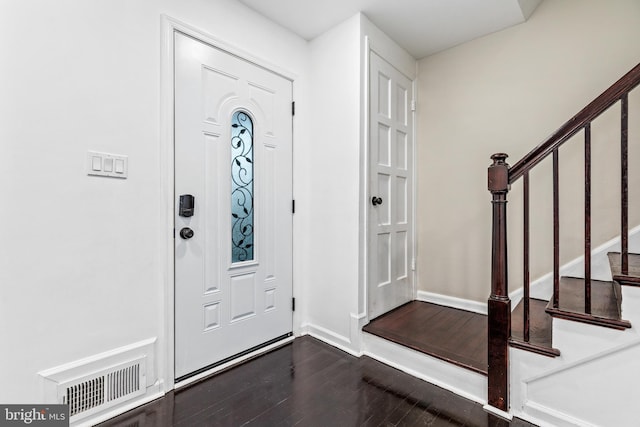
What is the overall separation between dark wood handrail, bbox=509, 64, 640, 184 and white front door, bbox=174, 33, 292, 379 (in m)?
1.61

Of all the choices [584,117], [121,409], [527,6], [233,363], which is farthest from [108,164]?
[527,6]

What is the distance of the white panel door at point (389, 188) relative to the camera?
2.46m

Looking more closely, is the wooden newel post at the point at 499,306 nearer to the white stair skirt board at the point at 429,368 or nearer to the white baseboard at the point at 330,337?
the white stair skirt board at the point at 429,368

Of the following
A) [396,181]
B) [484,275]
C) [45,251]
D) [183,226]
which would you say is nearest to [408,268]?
[484,275]

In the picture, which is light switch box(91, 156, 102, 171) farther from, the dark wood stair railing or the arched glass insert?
the dark wood stair railing

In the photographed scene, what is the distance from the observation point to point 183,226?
1.90 metres

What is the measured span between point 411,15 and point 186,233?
7.36 feet

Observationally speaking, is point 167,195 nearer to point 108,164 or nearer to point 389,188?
point 108,164

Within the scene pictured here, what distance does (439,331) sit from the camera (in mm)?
2264

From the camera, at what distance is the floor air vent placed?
1.48 metres

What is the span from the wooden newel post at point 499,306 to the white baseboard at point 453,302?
3.45 ft

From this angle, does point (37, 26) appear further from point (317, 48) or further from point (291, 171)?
point (317, 48)

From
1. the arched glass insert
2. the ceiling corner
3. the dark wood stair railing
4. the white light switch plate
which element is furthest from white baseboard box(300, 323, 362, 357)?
the ceiling corner

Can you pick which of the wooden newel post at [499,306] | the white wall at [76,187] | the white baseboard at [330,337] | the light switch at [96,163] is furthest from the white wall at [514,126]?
the light switch at [96,163]
